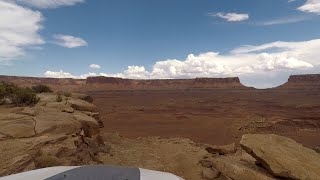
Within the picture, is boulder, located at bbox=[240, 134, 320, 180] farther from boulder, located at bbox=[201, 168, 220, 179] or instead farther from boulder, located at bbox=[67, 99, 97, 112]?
boulder, located at bbox=[67, 99, 97, 112]

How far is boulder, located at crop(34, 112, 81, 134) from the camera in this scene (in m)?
9.50

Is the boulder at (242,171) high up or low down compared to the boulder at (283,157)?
down

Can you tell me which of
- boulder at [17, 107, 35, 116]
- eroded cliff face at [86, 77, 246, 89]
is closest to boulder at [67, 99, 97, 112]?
boulder at [17, 107, 35, 116]

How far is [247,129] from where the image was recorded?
78.4 ft

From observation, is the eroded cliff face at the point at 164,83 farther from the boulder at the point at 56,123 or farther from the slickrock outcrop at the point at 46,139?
the boulder at the point at 56,123

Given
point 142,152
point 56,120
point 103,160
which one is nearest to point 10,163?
point 56,120

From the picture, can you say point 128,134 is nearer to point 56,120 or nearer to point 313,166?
point 56,120

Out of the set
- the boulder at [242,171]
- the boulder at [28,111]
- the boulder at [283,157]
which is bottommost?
the boulder at [242,171]

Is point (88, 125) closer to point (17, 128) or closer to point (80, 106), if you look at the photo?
point (80, 106)

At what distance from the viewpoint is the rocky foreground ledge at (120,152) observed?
24.0ft

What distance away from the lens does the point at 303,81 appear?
4564 inches

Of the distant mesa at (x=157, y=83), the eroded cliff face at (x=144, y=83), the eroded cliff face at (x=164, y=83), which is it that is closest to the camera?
the distant mesa at (x=157, y=83)

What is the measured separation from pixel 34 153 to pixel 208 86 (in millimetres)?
121179

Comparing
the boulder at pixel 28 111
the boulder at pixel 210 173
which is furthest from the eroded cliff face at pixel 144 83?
the boulder at pixel 210 173
